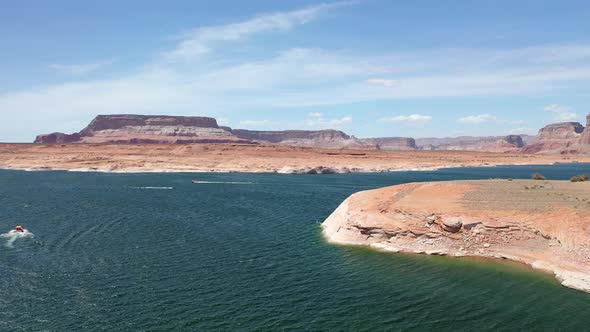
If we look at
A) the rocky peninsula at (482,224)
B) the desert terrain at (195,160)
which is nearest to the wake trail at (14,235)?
the rocky peninsula at (482,224)

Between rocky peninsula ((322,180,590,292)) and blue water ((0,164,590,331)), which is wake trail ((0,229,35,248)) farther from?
rocky peninsula ((322,180,590,292))

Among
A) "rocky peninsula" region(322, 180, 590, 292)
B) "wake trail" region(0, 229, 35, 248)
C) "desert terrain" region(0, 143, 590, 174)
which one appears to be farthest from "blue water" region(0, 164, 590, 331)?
"desert terrain" region(0, 143, 590, 174)

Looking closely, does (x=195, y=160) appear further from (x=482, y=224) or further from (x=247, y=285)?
(x=247, y=285)

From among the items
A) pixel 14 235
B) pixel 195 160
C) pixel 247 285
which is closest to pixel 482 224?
pixel 247 285

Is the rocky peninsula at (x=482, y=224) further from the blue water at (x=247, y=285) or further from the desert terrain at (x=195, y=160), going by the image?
the desert terrain at (x=195, y=160)

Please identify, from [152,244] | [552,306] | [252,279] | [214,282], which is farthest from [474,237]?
[152,244]
